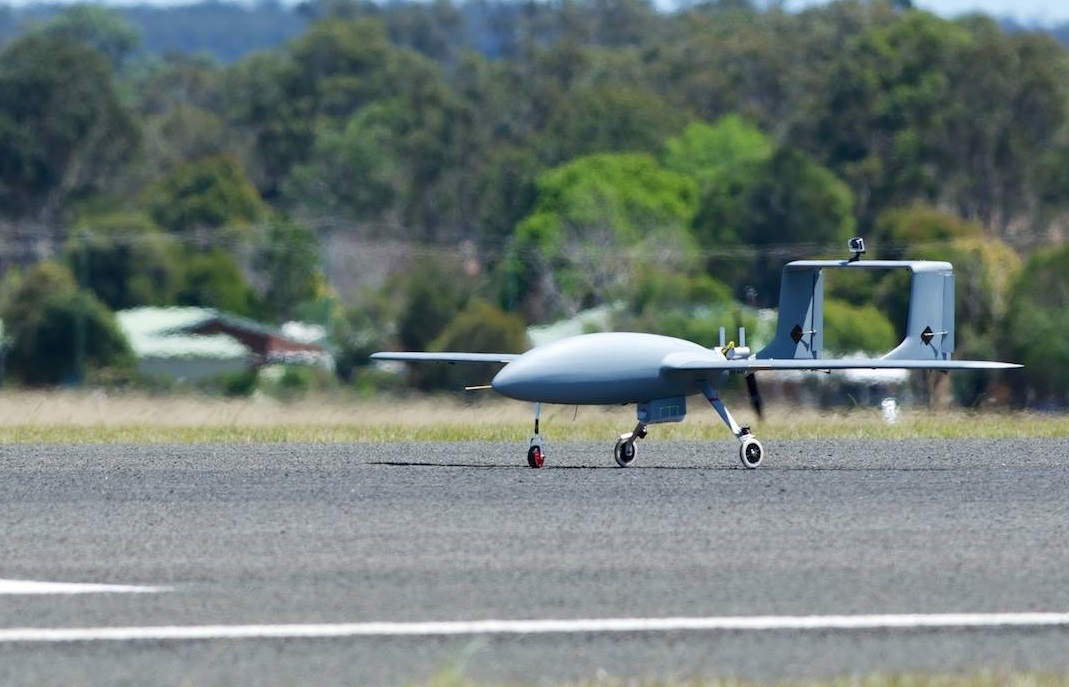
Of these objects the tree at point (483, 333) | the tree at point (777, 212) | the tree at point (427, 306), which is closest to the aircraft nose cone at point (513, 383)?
the tree at point (483, 333)

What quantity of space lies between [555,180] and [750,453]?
9417cm

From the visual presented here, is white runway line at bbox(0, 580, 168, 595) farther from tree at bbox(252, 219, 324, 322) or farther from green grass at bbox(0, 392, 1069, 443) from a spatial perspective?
tree at bbox(252, 219, 324, 322)

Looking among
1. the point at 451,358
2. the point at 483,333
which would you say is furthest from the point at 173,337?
the point at 451,358

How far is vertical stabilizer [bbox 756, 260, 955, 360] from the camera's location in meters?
20.2

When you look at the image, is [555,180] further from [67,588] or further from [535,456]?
[67,588]

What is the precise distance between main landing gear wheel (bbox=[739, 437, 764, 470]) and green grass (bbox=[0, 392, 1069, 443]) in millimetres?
3634

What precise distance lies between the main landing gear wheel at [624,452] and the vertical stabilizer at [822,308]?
1.46 meters

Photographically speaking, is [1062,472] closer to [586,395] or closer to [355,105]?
[586,395]

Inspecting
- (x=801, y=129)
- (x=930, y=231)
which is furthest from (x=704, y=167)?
(x=930, y=231)

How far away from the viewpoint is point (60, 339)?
227 ft

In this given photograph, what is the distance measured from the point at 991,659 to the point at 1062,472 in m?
9.37

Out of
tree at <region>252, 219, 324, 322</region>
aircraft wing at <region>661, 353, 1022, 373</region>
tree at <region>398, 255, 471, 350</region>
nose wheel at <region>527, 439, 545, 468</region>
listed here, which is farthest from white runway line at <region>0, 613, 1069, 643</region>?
tree at <region>252, 219, 324, 322</region>

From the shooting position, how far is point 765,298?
9375 cm

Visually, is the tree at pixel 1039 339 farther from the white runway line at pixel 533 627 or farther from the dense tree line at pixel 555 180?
the white runway line at pixel 533 627
